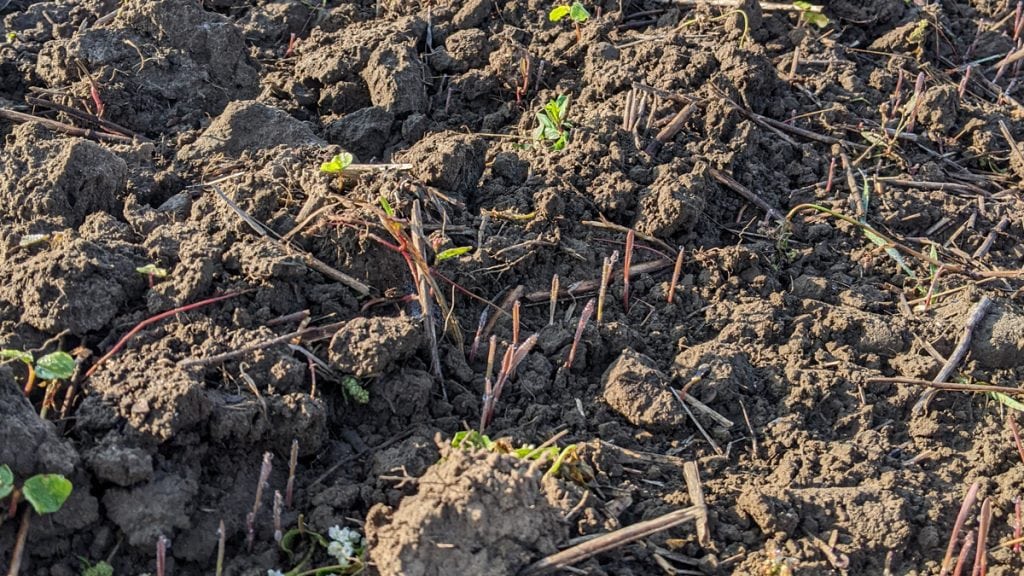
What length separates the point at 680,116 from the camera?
12.7ft

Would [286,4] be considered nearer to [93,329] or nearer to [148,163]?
Result: [148,163]

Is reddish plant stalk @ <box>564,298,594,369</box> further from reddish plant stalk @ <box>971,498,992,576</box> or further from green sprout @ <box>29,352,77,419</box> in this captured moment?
green sprout @ <box>29,352,77,419</box>

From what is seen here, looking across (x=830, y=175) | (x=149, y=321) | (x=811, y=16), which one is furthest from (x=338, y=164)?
(x=811, y=16)

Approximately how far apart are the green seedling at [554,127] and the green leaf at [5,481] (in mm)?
2210

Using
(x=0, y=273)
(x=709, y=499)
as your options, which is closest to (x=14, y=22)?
(x=0, y=273)

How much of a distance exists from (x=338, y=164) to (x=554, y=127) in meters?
0.99

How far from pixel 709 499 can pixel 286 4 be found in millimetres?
2999

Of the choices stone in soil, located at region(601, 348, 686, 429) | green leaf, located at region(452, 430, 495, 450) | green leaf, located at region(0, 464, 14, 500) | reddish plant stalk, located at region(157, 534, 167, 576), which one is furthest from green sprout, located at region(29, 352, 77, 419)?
stone in soil, located at region(601, 348, 686, 429)

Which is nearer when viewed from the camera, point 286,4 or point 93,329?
point 93,329

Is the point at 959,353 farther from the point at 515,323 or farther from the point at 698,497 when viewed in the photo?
the point at 515,323

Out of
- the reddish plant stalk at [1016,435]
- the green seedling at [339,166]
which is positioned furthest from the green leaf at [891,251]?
the green seedling at [339,166]

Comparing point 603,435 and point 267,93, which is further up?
point 267,93

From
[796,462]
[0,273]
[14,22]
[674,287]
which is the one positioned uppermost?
[14,22]

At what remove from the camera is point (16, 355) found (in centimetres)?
266
